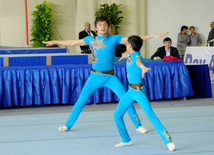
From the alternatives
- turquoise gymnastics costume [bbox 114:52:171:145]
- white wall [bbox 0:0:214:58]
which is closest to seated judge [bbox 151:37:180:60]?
turquoise gymnastics costume [bbox 114:52:171:145]

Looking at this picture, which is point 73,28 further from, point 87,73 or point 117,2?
point 87,73

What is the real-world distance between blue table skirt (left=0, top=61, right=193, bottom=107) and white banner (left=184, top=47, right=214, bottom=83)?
3.00 m

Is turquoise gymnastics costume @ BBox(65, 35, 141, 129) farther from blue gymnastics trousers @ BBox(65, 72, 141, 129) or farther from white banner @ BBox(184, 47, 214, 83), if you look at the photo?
white banner @ BBox(184, 47, 214, 83)

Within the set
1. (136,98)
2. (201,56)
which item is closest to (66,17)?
(201,56)

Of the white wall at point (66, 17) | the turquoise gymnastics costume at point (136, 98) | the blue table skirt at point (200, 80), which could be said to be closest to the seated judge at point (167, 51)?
the blue table skirt at point (200, 80)

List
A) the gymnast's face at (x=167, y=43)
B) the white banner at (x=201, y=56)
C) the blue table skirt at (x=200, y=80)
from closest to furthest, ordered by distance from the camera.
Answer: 1. the blue table skirt at (x=200, y=80)
2. the gymnast's face at (x=167, y=43)
3. the white banner at (x=201, y=56)

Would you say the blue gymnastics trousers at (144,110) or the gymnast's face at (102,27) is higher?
the gymnast's face at (102,27)

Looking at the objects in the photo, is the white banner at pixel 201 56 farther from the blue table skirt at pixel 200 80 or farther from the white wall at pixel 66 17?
the white wall at pixel 66 17

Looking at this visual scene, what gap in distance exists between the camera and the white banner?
891 cm

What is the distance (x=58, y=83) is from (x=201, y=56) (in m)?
4.85

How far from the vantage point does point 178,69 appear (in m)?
6.20

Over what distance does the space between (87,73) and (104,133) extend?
2260 mm

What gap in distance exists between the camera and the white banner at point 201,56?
29.2 feet

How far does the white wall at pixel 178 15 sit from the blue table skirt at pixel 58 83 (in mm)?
8229
